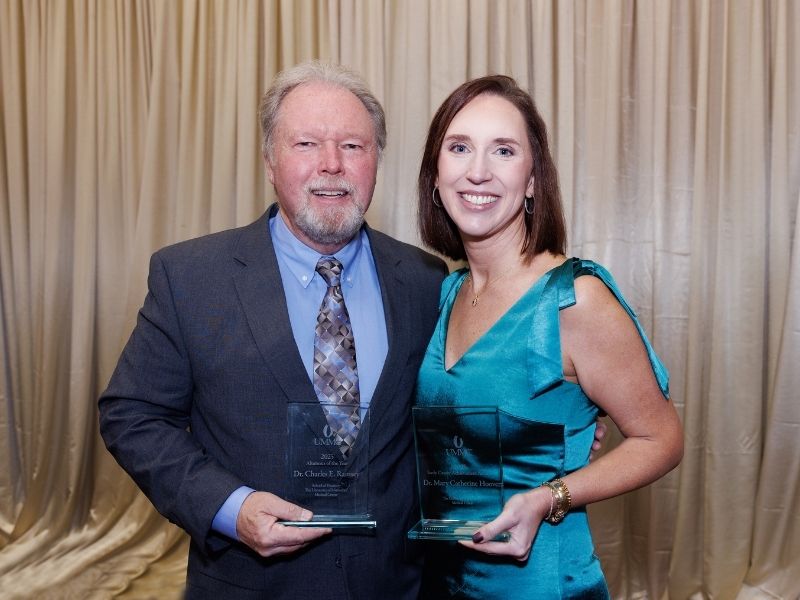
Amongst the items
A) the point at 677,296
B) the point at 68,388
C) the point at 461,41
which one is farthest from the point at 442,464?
the point at 68,388

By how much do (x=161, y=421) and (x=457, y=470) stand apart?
2.49 ft

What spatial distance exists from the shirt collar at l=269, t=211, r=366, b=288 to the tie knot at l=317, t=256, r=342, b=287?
0.05ft

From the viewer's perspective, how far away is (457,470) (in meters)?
1.73

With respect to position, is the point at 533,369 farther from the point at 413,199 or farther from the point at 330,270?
the point at 413,199

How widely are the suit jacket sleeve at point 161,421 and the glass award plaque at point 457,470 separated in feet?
1.49

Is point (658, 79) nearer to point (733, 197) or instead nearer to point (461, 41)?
point (733, 197)

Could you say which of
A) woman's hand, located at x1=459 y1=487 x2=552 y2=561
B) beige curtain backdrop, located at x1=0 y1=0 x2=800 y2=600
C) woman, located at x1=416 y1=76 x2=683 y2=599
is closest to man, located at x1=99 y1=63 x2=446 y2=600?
woman, located at x1=416 y1=76 x2=683 y2=599

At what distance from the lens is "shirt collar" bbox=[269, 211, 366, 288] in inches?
89.0

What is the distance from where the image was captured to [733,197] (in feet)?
12.8

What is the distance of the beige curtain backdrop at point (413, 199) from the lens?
3893 millimetres

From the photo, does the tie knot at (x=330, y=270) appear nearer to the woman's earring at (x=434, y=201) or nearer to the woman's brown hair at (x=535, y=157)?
the woman's earring at (x=434, y=201)

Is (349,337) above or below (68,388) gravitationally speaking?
above

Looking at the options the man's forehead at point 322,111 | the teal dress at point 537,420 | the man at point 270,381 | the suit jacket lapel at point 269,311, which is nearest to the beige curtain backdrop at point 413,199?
the man's forehead at point 322,111

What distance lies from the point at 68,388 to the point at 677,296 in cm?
325
